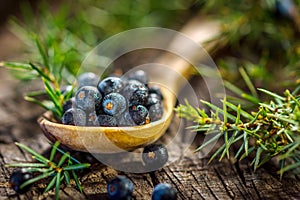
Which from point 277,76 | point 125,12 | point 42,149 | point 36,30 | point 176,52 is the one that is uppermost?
point 125,12

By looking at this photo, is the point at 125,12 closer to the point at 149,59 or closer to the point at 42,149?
the point at 149,59

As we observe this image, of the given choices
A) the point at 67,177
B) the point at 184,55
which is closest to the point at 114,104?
the point at 67,177

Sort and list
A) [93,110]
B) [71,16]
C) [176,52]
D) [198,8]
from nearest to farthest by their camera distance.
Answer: [93,110] < [176,52] < [198,8] < [71,16]

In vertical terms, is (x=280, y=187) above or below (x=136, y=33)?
below

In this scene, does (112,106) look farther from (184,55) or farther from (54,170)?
(184,55)

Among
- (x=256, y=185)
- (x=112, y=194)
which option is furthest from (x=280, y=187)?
(x=112, y=194)

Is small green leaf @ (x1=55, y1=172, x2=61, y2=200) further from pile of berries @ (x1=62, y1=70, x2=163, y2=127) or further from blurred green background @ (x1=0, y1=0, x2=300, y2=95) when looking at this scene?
blurred green background @ (x1=0, y1=0, x2=300, y2=95)
